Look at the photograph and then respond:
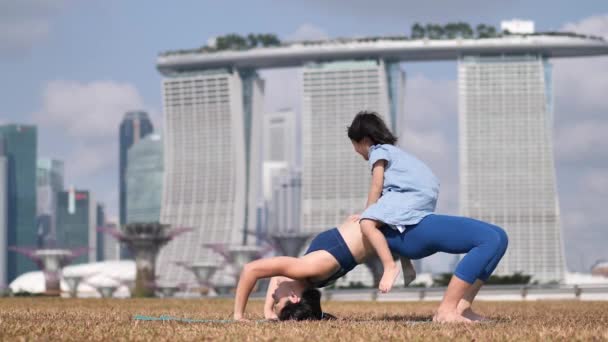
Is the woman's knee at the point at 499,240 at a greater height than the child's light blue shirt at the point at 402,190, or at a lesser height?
lesser

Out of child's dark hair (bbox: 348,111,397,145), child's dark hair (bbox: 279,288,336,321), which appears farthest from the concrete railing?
child's dark hair (bbox: 279,288,336,321)

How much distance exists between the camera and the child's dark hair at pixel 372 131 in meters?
12.7

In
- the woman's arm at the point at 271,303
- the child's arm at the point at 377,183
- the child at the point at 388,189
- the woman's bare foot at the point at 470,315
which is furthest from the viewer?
the woman's arm at the point at 271,303

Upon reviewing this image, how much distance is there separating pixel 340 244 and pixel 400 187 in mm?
894

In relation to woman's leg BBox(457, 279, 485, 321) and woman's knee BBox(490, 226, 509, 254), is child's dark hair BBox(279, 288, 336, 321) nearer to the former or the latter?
woman's leg BBox(457, 279, 485, 321)

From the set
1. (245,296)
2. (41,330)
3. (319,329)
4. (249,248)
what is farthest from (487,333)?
(249,248)

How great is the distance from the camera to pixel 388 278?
38.7 feet

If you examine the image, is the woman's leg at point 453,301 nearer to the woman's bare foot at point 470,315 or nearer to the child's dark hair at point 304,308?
the woman's bare foot at point 470,315

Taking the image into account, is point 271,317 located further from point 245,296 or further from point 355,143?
point 355,143

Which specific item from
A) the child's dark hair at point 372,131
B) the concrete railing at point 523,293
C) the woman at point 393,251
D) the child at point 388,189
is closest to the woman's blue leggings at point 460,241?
the woman at point 393,251

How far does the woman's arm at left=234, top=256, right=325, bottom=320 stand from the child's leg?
647 millimetres

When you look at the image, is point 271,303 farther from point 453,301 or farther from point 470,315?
point 470,315

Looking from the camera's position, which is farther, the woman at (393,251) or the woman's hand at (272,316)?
the woman's hand at (272,316)

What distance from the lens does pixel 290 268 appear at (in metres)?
12.2
